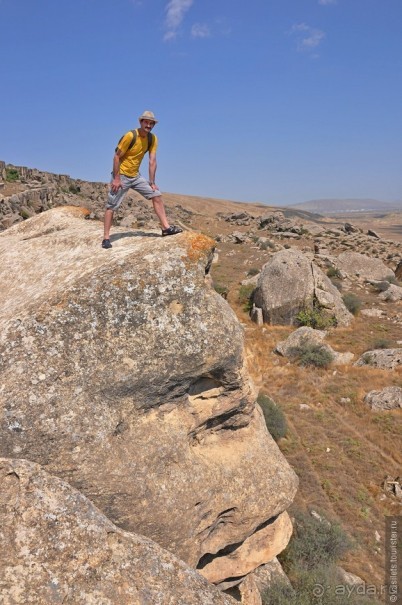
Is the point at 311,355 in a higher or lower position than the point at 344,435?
higher

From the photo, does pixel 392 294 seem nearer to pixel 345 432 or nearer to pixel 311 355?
pixel 311 355

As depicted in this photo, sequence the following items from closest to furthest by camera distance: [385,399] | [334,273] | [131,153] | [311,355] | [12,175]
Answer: [131,153], [385,399], [311,355], [334,273], [12,175]

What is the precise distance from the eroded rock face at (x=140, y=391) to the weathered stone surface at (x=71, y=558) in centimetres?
87

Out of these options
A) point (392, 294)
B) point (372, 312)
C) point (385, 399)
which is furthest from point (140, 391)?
point (392, 294)

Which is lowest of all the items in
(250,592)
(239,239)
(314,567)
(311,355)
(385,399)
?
(314,567)

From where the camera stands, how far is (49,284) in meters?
5.52

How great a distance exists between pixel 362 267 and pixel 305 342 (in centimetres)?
1640

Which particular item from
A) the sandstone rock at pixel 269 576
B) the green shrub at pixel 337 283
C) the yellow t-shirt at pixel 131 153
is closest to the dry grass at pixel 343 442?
the sandstone rock at pixel 269 576

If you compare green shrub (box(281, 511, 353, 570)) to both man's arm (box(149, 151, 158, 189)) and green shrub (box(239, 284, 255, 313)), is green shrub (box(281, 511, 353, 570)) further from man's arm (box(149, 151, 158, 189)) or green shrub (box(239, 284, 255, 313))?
green shrub (box(239, 284, 255, 313))

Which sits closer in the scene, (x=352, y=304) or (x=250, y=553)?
(x=250, y=553)

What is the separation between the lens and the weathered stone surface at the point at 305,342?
17922 mm

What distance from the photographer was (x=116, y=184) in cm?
615

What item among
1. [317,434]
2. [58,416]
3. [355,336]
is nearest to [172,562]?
[58,416]

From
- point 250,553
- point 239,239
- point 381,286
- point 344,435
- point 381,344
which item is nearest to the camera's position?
point 250,553
